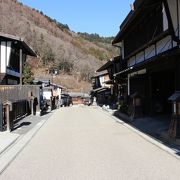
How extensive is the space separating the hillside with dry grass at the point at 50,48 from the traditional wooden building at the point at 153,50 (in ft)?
241

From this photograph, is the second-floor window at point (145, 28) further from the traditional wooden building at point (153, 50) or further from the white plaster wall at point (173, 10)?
the white plaster wall at point (173, 10)

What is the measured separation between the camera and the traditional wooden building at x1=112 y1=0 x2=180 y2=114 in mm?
18703

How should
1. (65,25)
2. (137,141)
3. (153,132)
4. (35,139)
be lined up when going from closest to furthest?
(137,141), (35,139), (153,132), (65,25)

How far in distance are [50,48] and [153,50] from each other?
97.6 metres

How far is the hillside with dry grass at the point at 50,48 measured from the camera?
114625mm

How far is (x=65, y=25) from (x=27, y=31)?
2385 inches

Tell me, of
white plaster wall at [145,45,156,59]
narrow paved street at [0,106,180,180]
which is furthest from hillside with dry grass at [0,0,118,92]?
narrow paved street at [0,106,180,180]

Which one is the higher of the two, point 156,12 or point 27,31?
point 27,31

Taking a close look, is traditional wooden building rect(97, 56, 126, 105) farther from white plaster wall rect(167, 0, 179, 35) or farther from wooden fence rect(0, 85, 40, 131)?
white plaster wall rect(167, 0, 179, 35)

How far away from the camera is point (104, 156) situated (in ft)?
38.9

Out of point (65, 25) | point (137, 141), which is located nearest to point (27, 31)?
point (65, 25)

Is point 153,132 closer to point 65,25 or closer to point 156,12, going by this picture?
point 156,12

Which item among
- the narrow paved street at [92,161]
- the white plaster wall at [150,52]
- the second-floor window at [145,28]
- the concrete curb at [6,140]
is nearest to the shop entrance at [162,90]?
the white plaster wall at [150,52]

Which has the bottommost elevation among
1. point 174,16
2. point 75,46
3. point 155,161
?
point 155,161
